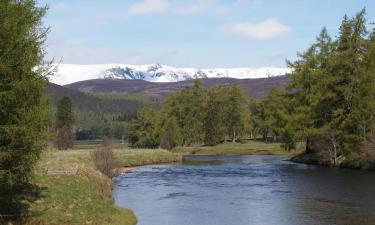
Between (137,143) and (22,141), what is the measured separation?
453ft

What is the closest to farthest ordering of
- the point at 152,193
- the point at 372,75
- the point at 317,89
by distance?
the point at 152,193
the point at 372,75
the point at 317,89

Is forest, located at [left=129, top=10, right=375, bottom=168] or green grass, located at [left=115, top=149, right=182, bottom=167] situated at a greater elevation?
forest, located at [left=129, top=10, right=375, bottom=168]

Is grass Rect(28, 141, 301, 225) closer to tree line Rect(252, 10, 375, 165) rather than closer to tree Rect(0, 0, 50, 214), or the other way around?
tree Rect(0, 0, 50, 214)

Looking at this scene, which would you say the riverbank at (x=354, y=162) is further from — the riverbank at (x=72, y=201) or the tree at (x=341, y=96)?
the riverbank at (x=72, y=201)

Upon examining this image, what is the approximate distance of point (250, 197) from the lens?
158 ft

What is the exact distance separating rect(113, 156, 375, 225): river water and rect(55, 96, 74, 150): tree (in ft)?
258

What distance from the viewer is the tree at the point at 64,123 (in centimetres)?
14538

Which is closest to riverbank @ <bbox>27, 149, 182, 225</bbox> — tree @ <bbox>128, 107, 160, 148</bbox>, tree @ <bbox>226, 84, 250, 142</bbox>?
tree @ <bbox>128, 107, 160, 148</bbox>

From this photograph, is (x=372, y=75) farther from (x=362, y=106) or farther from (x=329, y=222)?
(x=329, y=222)

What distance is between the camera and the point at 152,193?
51.8m

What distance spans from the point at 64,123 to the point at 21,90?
13368cm

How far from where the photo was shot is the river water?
37500 millimetres

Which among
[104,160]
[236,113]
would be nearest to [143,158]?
[104,160]

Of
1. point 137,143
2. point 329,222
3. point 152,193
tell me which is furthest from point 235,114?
point 329,222
